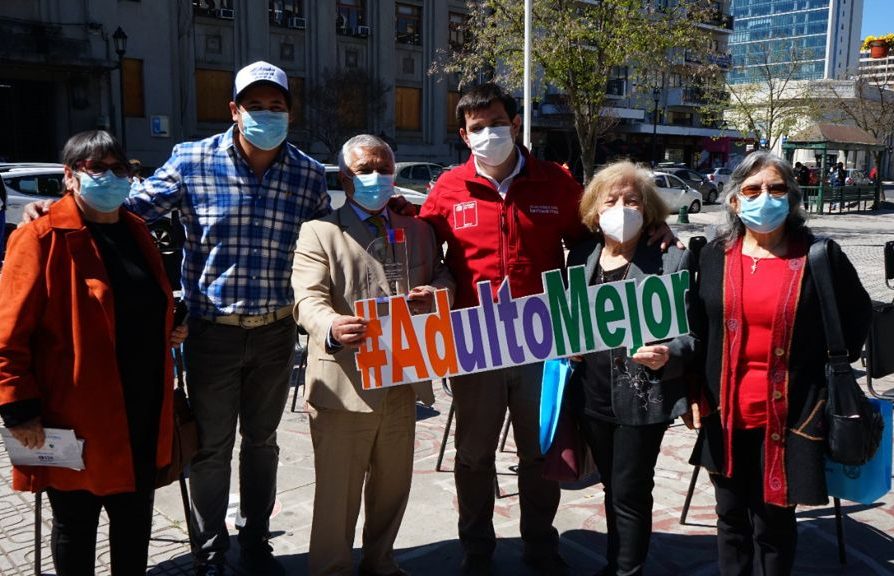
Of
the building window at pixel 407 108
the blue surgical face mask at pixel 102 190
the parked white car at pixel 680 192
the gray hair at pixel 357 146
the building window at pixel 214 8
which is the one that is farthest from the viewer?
the building window at pixel 407 108

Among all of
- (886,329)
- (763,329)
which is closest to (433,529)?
(763,329)

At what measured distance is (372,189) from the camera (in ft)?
10.4

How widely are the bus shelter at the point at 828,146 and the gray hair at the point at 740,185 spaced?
24439 millimetres

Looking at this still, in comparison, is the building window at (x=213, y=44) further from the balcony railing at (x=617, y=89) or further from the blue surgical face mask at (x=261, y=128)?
the blue surgical face mask at (x=261, y=128)

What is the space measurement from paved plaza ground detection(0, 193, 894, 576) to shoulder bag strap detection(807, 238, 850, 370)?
137cm

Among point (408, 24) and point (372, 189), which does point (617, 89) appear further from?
point (372, 189)

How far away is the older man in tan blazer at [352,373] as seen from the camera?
10.3ft

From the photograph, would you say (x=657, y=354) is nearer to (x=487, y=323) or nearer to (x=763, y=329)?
(x=763, y=329)

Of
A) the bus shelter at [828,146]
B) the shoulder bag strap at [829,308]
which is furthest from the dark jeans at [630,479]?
the bus shelter at [828,146]

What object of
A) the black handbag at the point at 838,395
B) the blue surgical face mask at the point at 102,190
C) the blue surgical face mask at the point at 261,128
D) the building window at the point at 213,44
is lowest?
the black handbag at the point at 838,395

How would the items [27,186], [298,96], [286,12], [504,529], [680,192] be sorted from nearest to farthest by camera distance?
1. [504,529]
2. [27,186]
3. [680,192]
4. [298,96]
5. [286,12]

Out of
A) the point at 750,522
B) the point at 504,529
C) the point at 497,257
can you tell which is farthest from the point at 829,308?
the point at 504,529

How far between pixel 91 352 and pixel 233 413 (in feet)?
2.89

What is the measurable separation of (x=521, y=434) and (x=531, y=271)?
0.77 m
